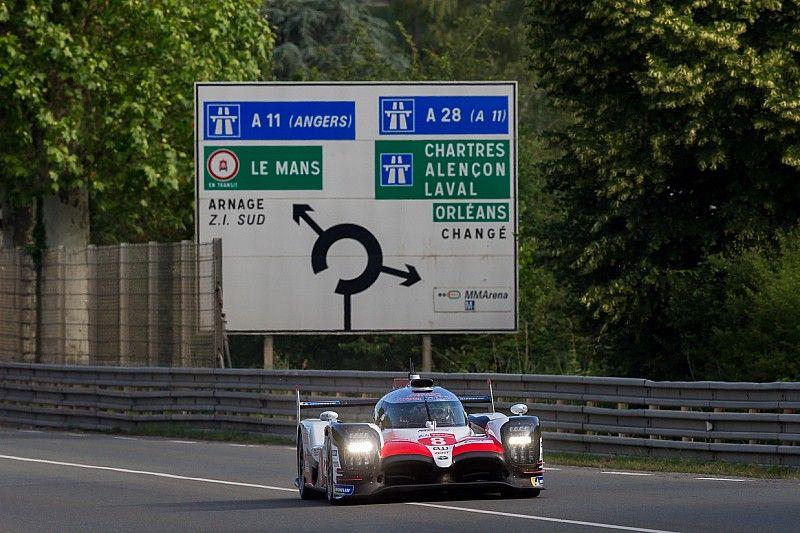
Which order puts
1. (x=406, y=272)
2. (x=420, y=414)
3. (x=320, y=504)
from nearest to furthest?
1. (x=420, y=414)
2. (x=320, y=504)
3. (x=406, y=272)

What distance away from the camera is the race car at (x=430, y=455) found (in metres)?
15.1

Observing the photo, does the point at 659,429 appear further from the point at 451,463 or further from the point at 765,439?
the point at 451,463

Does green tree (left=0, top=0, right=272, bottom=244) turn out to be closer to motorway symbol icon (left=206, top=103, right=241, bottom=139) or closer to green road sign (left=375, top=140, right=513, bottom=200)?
motorway symbol icon (left=206, top=103, right=241, bottom=139)

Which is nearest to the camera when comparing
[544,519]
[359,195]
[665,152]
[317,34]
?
[544,519]

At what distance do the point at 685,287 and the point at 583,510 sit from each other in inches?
515

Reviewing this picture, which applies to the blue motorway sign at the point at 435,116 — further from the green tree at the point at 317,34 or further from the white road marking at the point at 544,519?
the green tree at the point at 317,34

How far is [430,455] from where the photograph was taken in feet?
49.4

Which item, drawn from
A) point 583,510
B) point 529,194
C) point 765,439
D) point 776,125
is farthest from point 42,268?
point 583,510

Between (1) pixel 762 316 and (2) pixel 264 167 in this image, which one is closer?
(1) pixel 762 316

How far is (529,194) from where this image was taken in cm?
3981

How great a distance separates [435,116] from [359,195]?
1.90m

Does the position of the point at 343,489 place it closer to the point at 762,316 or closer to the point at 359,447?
the point at 359,447

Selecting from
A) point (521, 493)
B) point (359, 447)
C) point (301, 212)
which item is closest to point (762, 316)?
point (301, 212)

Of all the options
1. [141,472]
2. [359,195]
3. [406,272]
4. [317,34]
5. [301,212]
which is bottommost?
[141,472]
